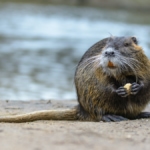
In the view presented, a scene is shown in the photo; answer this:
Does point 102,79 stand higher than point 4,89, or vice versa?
point 102,79

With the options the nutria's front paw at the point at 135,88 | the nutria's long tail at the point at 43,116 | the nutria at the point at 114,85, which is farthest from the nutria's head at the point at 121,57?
the nutria's long tail at the point at 43,116

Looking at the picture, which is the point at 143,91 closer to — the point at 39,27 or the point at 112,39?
the point at 112,39

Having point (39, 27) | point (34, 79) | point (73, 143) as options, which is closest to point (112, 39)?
point (73, 143)

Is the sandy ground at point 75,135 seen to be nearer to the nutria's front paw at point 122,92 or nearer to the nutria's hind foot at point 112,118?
the nutria's hind foot at point 112,118

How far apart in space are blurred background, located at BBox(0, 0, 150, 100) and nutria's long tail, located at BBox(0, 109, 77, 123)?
951mm

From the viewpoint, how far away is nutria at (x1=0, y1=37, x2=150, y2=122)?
16.6 ft

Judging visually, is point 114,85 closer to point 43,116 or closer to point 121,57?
point 121,57

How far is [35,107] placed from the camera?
259 inches

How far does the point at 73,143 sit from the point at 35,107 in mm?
2722

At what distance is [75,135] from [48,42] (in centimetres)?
1603

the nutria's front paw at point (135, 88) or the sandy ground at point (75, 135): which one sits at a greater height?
the nutria's front paw at point (135, 88)

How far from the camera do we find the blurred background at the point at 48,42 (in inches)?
430

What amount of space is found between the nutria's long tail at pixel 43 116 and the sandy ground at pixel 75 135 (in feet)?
0.41

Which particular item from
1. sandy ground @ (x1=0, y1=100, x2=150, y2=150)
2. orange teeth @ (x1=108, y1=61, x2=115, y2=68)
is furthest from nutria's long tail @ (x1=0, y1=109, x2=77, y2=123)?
orange teeth @ (x1=108, y1=61, x2=115, y2=68)
